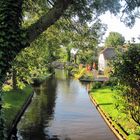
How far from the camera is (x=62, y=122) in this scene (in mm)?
31672

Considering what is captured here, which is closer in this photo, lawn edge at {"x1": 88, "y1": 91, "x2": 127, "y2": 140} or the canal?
lawn edge at {"x1": 88, "y1": 91, "x2": 127, "y2": 140}

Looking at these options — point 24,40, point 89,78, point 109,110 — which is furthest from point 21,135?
point 89,78

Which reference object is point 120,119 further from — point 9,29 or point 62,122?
point 9,29

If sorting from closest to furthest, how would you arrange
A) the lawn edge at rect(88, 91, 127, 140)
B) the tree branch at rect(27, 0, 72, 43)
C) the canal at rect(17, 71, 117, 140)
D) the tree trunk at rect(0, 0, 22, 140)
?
1. the tree trunk at rect(0, 0, 22, 140)
2. the tree branch at rect(27, 0, 72, 43)
3. the lawn edge at rect(88, 91, 127, 140)
4. the canal at rect(17, 71, 117, 140)

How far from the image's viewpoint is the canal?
26.1 meters

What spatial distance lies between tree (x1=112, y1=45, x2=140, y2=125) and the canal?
5.71 metres

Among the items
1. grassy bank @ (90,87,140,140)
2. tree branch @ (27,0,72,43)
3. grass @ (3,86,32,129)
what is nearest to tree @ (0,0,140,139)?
tree branch @ (27,0,72,43)

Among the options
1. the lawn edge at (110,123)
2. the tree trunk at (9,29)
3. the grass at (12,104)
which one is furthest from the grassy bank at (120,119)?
the tree trunk at (9,29)

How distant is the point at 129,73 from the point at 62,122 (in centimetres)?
1335

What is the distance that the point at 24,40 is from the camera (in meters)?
13.3

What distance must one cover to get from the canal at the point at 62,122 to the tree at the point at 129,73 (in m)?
5.71

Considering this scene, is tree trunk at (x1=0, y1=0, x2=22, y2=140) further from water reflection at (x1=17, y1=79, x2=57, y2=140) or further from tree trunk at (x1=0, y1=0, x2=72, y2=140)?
water reflection at (x1=17, y1=79, x2=57, y2=140)

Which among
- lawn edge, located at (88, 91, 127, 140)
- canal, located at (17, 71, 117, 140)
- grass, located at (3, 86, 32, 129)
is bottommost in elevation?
canal, located at (17, 71, 117, 140)

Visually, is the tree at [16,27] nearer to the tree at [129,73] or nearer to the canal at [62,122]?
the tree at [129,73]
